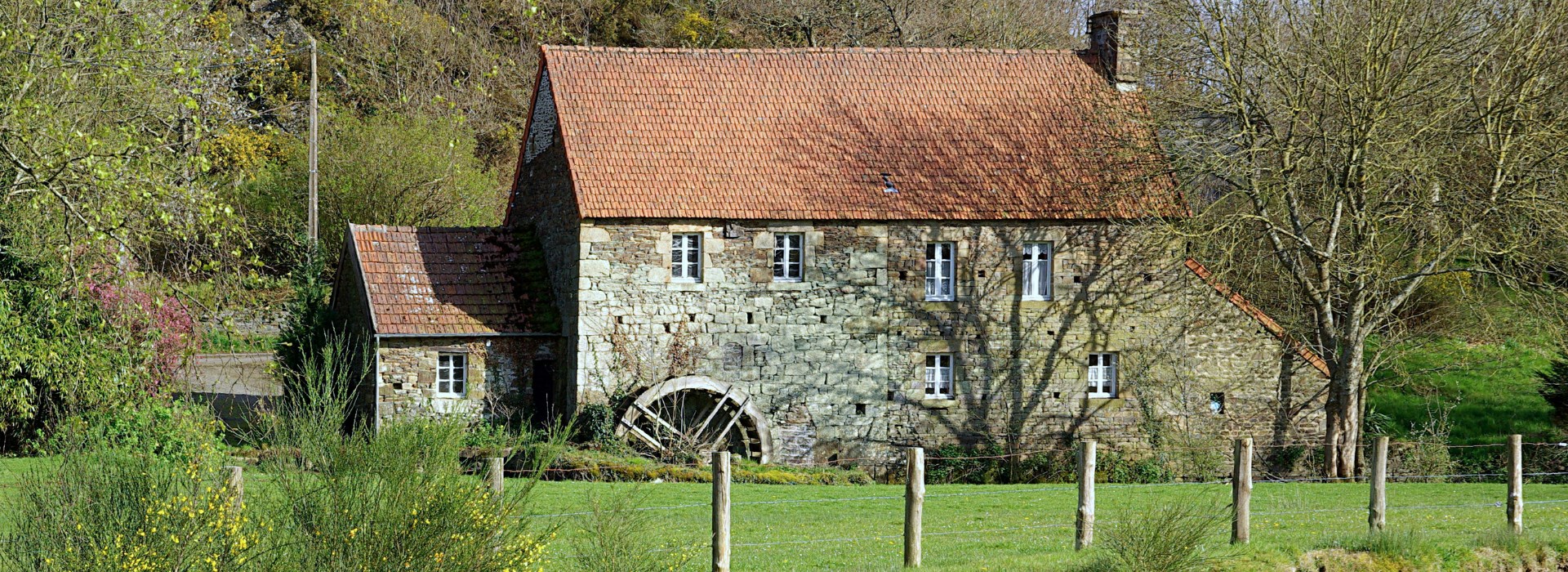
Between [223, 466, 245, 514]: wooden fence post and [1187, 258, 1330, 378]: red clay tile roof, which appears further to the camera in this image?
[1187, 258, 1330, 378]: red clay tile roof

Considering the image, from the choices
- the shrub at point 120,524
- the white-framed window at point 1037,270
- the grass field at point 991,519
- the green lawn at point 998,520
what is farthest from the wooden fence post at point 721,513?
the white-framed window at point 1037,270

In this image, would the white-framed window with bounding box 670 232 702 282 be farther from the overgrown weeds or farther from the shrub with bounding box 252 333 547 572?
the shrub with bounding box 252 333 547 572

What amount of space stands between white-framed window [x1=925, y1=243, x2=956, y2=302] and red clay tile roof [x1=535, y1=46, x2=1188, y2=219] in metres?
0.67

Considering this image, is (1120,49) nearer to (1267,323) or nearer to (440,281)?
(1267,323)

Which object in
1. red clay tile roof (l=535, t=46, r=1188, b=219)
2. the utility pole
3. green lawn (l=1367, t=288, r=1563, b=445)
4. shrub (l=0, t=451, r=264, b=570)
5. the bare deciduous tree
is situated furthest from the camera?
the utility pole

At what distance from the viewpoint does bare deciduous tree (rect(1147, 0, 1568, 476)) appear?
65.5 ft

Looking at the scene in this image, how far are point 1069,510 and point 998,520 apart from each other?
1600 millimetres

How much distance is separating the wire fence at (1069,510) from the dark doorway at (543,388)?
10.7ft

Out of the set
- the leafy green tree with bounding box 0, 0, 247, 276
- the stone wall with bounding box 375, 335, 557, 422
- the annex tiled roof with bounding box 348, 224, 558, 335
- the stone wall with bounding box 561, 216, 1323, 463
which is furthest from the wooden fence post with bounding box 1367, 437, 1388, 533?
the annex tiled roof with bounding box 348, 224, 558, 335

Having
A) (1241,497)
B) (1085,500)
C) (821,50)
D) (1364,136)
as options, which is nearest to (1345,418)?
(1364,136)

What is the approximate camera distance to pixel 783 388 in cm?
2241

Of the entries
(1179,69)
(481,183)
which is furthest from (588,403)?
(481,183)

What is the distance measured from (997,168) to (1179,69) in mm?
3150

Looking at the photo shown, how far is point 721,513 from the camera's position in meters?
10.1
